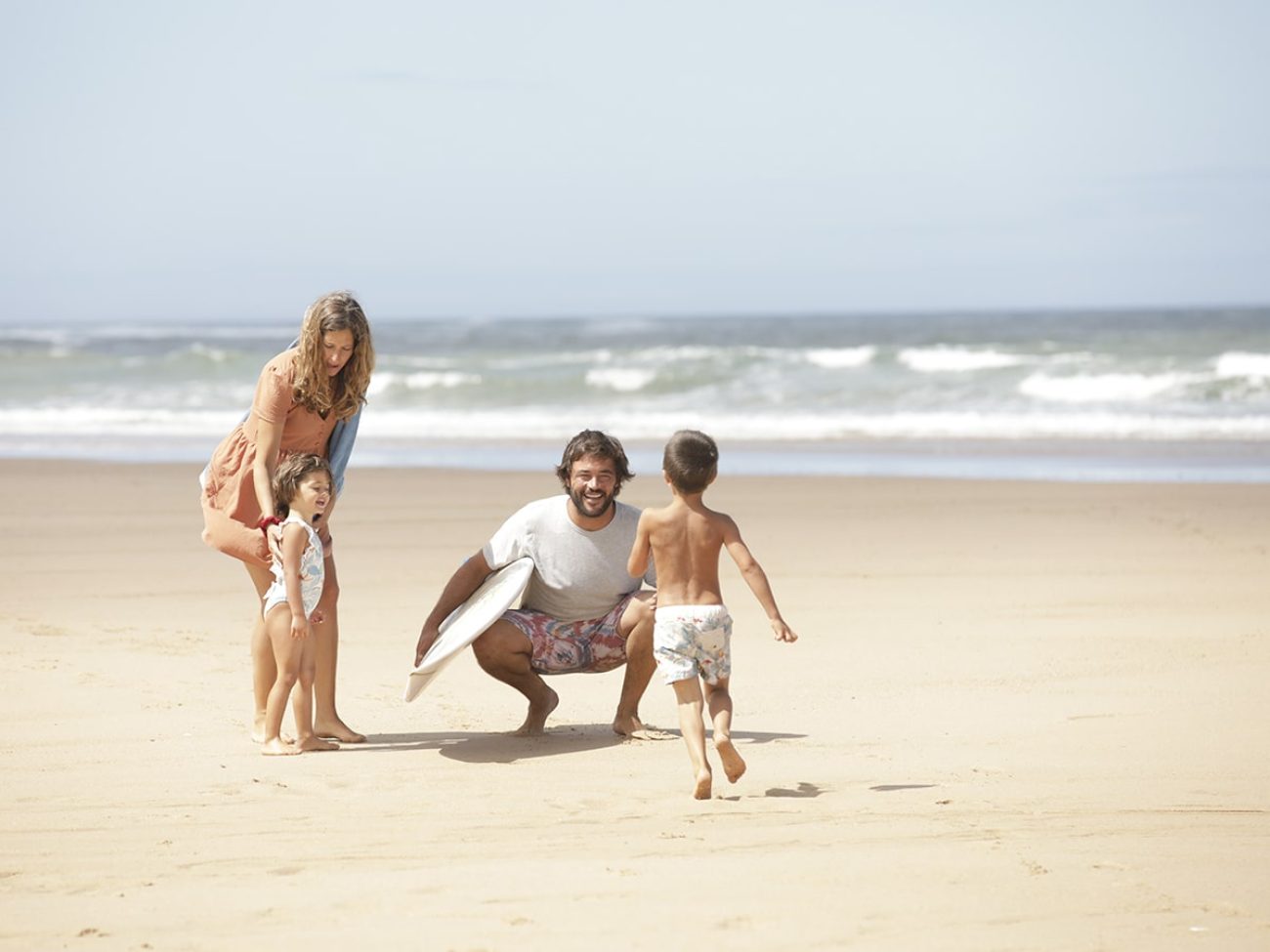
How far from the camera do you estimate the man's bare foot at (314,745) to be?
5.12 m

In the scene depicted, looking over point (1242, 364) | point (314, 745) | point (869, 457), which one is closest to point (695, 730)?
point (314, 745)

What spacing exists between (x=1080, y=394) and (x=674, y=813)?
22118 millimetres

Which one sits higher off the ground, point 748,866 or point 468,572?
point 468,572

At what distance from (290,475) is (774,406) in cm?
1964

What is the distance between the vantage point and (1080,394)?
25.1 m

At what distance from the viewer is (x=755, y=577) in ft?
14.7

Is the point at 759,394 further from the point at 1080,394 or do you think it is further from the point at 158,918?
the point at 158,918

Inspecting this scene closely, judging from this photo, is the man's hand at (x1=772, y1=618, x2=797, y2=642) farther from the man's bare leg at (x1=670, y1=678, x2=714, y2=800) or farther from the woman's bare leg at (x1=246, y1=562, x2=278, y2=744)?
the woman's bare leg at (x1=246, y1=562, x2=278, y2=744)

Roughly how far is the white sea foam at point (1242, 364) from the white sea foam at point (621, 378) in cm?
1027

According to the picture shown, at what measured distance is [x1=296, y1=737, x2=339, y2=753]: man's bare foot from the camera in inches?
202

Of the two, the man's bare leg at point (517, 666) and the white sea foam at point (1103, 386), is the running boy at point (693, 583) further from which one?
the white sea foam at point (1103, 386)

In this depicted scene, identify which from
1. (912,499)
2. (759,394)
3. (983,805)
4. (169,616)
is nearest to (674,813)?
(983,805)

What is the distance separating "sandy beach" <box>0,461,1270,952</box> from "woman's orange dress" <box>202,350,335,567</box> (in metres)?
0.71

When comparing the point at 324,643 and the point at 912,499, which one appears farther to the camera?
the point at 912,499
